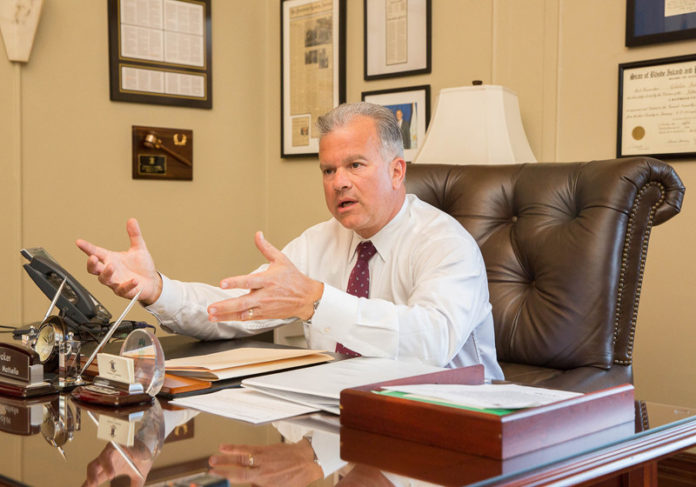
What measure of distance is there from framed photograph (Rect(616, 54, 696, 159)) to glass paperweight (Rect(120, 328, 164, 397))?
2.39m

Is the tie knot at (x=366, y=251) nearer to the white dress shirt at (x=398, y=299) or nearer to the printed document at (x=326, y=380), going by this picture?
the white dress shirt at (x=398, y=299)

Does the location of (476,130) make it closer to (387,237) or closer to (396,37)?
(387,237)

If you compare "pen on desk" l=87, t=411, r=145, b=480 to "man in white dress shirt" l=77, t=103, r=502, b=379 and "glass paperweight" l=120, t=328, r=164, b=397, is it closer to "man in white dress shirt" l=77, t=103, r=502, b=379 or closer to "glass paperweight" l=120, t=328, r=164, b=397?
"glass paperweight" l=120, t=328, r=164, b=397

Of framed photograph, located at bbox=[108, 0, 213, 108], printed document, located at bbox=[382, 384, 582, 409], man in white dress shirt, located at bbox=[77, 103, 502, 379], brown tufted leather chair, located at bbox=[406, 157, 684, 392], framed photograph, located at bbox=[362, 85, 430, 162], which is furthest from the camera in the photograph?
framed photograph, located at bbox=[108, 0, 213, 108]

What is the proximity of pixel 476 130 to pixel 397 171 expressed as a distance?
95 cm

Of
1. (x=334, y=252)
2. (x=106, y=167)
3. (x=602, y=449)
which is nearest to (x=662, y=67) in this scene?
(x=334, y=252)

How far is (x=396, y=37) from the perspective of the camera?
3902 mm

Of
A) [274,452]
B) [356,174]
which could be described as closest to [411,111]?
[356,174]

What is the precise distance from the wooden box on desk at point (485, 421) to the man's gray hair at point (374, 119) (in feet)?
3.59

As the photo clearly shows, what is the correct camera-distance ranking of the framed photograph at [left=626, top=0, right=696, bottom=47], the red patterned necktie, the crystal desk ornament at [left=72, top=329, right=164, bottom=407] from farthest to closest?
1. the framed photograph at [left=626, top=0, right=696, bottom=47]
2. the red patterned necktie
3. the crystal desk ornament at [left=72, top=329, right=164, bottom=407]

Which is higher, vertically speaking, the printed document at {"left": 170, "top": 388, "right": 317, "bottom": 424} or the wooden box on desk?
the wooden box on desk

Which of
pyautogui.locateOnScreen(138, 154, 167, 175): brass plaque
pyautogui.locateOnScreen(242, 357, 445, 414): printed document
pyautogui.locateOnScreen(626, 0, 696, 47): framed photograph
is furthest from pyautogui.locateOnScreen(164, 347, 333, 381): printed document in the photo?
pyautogui.locateOnScreen(138, 154, 167, 175): brass plaque

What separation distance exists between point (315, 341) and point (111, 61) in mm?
2514

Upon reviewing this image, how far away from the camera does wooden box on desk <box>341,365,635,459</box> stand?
2.76ft
